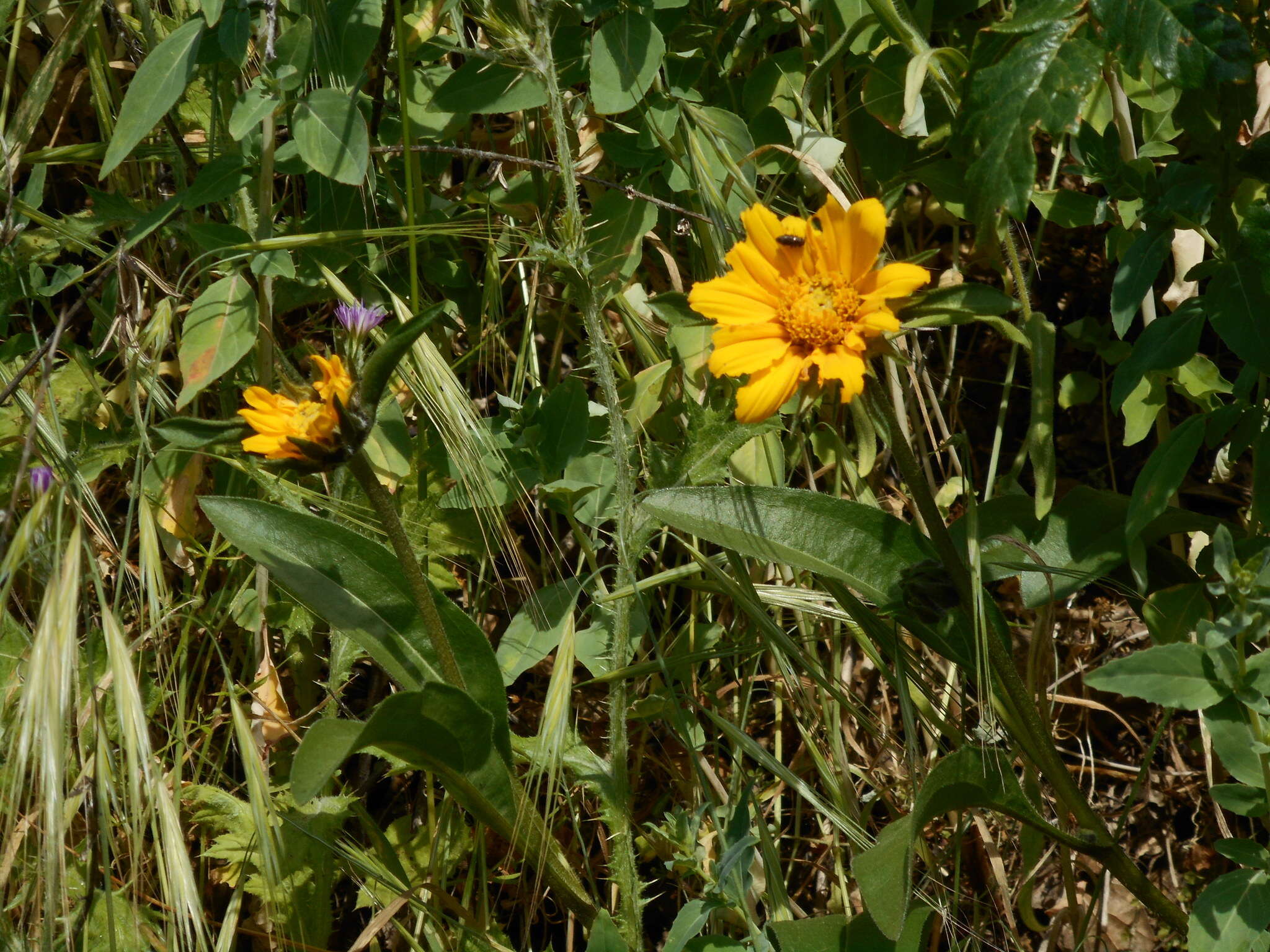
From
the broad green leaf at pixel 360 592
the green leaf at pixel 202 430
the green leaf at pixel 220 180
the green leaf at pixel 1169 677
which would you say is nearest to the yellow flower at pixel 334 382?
the green leaf at pixel 202 430

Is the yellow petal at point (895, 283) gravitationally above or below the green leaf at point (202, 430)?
above

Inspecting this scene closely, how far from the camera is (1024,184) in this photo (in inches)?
40.9

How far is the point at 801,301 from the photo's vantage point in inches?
44.9

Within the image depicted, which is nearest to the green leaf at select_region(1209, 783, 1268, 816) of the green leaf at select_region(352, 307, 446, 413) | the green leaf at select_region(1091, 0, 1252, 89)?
the green leaf at select_region(1091, 0, 1252, 89)

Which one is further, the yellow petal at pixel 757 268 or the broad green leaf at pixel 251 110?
the broad green leaf at pixel 251 110

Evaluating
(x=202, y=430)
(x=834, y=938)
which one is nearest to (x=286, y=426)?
(x=202, y=430)

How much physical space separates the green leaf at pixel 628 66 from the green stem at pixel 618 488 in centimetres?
9

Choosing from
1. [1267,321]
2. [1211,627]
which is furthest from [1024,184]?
[1211,627]

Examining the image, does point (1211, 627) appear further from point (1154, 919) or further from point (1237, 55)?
point (1154, 919)

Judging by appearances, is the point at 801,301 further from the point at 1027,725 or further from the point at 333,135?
the point at 333,135

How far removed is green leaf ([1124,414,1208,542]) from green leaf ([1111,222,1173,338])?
0.54ft

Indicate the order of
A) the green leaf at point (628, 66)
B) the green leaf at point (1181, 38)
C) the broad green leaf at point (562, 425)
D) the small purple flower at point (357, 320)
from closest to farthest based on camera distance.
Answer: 1. the green leaf at point (1181, 38)
2. the small purple flower at point (357, 320)
3. the green leaf at point (628, 66)
4. the broad green leaf at point (562, 425)

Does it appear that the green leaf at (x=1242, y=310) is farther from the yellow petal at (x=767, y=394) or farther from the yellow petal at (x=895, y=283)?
the yellow petal at (x=767, y=394)

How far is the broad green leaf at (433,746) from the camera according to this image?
42.7 inches
